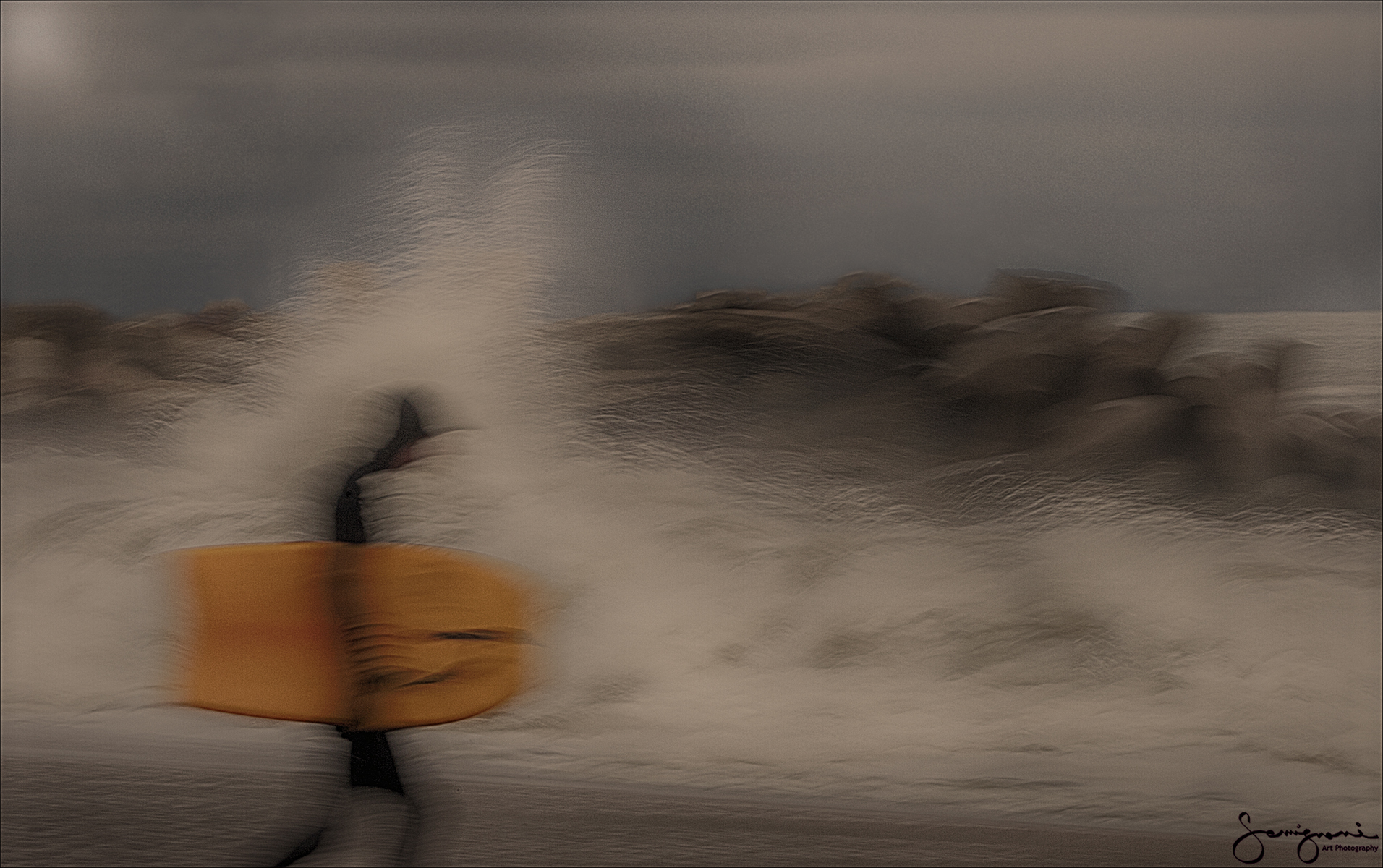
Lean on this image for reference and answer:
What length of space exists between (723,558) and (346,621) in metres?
0.49

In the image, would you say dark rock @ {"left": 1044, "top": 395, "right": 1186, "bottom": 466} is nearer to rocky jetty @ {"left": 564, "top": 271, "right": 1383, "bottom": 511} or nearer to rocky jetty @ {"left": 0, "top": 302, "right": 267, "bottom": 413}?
rocky jetty @ {"left": 564, "top": 271, "right": 1383, "bottom": 511}

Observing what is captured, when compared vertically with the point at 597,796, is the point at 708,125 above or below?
above

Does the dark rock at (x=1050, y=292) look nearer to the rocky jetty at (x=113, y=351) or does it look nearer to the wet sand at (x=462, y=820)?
the wet sand at (x=462, y=820)

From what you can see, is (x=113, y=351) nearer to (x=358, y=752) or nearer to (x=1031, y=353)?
(x=358, y=752)

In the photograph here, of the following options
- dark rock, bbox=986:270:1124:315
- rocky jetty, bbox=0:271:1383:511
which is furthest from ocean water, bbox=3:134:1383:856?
dark rock, bbox=986:270:1124:315

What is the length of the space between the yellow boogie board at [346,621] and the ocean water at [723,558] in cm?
3

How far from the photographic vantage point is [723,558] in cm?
110

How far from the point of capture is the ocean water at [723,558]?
108 centimetres

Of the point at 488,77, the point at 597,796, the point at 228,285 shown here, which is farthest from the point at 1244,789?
the point at 228,285

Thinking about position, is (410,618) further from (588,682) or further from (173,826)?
(173,826)

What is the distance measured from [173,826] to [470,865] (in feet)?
1.26

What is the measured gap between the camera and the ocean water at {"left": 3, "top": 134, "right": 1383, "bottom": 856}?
1.08 m

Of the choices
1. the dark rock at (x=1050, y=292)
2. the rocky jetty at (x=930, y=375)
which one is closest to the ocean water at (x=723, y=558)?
the rocky jetty at (x=930, y=375)

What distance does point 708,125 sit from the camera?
3.62 ft
